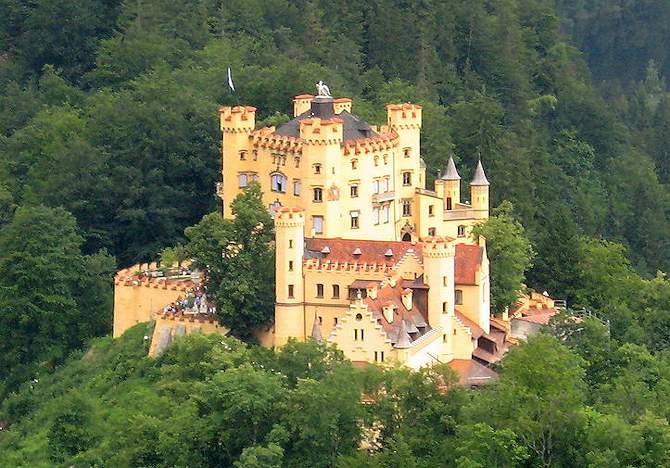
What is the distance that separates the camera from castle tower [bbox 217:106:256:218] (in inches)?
4363

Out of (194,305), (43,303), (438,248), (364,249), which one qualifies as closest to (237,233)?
(194,305)

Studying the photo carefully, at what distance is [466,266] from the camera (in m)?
104

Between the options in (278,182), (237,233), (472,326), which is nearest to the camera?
(472,326)

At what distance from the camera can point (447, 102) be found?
151 metres

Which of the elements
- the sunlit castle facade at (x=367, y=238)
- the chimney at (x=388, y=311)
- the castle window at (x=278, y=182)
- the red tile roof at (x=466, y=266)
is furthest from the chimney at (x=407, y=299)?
the castle window at (x=278, y=182)

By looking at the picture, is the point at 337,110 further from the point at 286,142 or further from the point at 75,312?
the point at 75,312

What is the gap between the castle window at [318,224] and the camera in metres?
108

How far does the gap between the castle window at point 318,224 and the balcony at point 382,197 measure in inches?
108

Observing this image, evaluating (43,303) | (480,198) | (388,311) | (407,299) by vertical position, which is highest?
(480,198)

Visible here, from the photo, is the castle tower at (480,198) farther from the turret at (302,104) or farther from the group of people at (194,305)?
the group of people at (194,305)

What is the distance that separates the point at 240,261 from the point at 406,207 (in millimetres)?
9832

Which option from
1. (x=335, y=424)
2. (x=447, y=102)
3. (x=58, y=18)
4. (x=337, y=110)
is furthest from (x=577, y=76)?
(x=335, y=424)

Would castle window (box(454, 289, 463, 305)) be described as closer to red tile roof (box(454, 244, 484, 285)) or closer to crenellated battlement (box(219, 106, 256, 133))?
red tile roof (box(454, 244, 484, 285))

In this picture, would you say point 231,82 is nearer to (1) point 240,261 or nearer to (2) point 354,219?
(2) point 354,219
